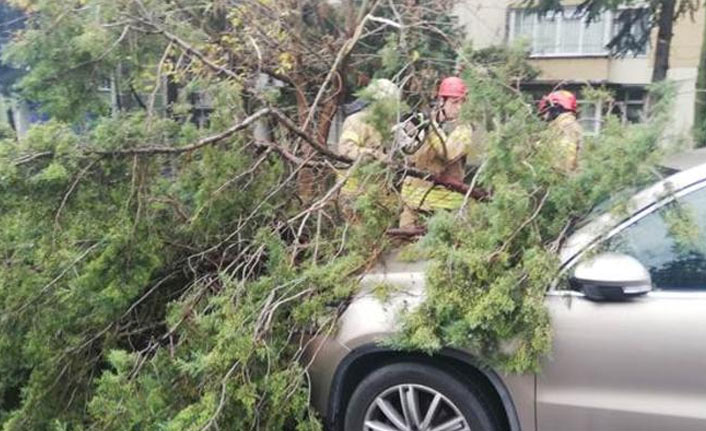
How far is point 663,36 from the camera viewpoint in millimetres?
11422

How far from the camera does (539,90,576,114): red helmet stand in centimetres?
366

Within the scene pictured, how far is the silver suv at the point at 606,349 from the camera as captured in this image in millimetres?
2691

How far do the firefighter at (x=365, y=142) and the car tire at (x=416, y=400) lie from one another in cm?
81

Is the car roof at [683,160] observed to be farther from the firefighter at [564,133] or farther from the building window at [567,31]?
the building window at [567,31]

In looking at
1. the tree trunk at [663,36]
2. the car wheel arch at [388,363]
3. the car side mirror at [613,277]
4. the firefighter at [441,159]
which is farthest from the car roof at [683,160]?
the tree trunk at [663,36]

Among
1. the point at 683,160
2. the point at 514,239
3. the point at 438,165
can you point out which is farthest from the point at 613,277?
the point at 438,165

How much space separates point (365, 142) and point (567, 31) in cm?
1664

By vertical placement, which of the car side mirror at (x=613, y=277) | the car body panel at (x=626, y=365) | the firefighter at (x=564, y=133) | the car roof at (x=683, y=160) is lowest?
the car body panel at (x=626, y=365)

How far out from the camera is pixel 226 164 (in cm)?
383

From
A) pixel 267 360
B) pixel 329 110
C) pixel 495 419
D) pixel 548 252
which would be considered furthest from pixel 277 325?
pixel 329 110

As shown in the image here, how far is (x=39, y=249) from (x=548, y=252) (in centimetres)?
239

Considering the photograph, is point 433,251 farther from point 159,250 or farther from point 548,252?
point 159,250

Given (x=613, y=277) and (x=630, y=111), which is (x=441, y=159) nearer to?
(x=630, y=111)

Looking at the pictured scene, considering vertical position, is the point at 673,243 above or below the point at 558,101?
below
